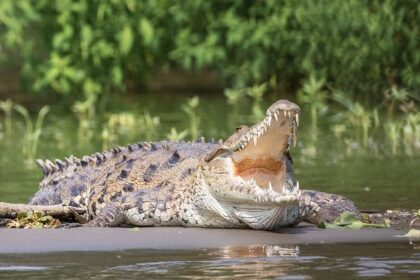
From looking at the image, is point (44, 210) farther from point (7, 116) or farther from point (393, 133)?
point (7, 116)

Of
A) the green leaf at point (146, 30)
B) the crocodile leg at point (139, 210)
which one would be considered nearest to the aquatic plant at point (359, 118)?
the green leaf at point (146, 30)

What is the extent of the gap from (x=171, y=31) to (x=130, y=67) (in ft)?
3.48

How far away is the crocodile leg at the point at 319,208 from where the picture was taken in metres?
9.90

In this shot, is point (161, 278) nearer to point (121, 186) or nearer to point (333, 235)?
point (333, 235)

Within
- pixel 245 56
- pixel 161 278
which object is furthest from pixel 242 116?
pixel 161 278

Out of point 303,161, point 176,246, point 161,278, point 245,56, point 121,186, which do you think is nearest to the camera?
point 161,278

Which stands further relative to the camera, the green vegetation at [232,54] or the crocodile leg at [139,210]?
the green vegetation at [232,54]

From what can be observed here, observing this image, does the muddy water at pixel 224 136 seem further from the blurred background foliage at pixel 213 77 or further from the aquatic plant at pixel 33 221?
the aquatic plant at pixel 33 221

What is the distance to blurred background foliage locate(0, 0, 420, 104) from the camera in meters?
19.7

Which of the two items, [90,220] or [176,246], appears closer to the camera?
[176,246]

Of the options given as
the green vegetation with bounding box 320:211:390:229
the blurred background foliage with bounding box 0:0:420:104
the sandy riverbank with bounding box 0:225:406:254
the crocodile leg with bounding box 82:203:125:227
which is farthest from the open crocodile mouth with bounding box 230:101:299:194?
the blurred background foliage with bounding box 0:0:420:104

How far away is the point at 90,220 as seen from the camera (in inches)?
408

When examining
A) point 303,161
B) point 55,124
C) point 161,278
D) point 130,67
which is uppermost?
point 130,67

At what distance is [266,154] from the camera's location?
910cm
